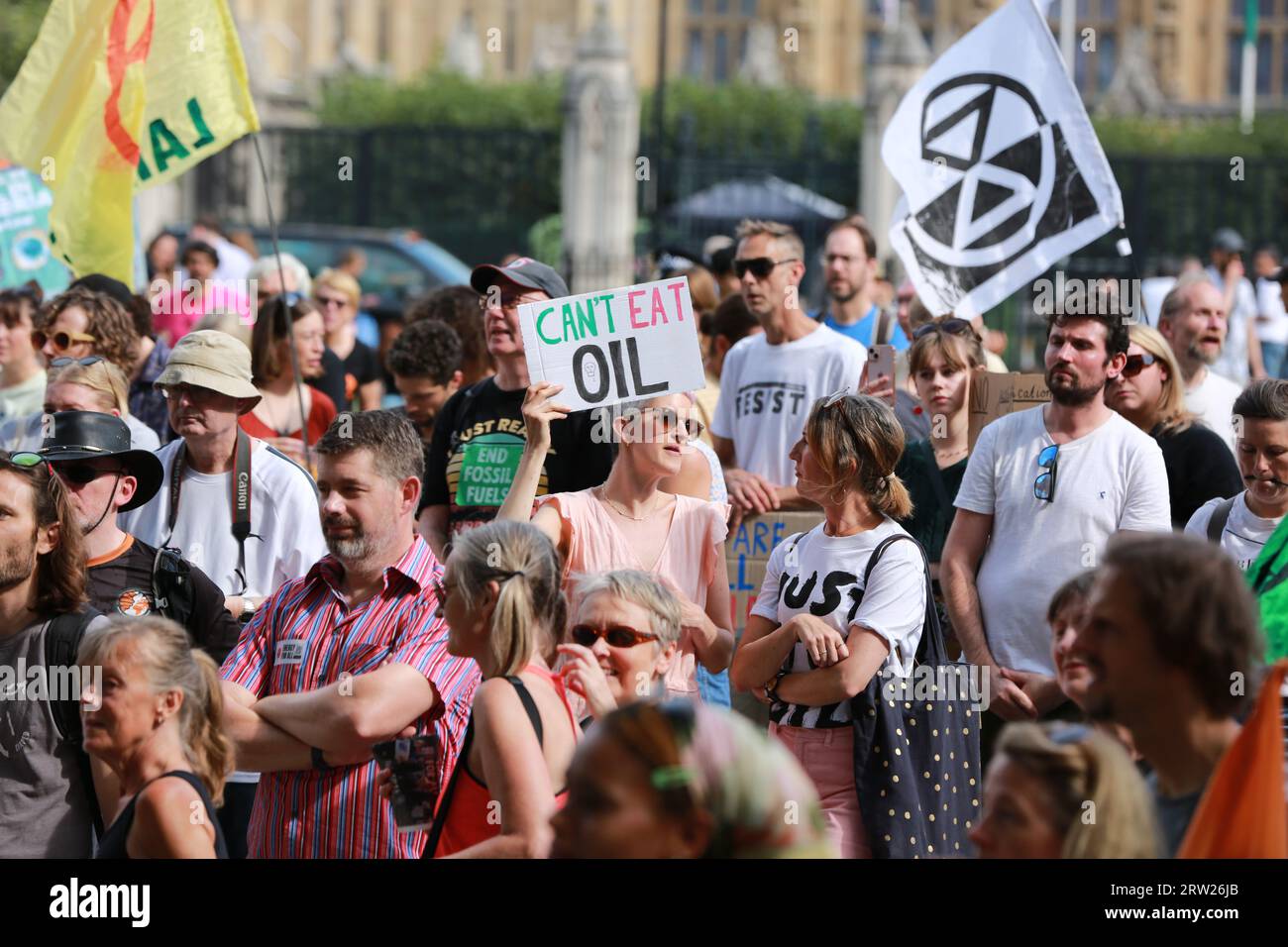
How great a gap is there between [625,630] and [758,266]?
3.29 m

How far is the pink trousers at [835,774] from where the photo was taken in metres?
4.82

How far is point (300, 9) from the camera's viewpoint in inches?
2835

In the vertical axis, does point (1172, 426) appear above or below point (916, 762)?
above

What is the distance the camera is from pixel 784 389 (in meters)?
7.14

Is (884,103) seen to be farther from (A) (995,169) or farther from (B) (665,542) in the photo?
(B) (665,542)

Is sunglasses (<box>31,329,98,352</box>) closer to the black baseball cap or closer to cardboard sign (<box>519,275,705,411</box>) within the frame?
the black baseball cap

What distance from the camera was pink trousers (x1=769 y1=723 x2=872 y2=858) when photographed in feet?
15.8

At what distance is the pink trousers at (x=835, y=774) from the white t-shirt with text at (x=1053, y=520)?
0.83m

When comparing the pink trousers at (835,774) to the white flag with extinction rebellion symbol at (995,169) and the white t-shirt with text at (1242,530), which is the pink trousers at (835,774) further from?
the white flag with extinction rebellion symbol at (995,169)

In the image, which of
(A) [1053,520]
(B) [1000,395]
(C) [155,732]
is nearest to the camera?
(C) [155,732]

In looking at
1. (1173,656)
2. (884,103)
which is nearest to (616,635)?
(1173,656)

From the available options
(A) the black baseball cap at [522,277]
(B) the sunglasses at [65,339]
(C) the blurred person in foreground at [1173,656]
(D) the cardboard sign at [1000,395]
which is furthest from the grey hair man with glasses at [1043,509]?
(B) the sunglasses at [65,339]

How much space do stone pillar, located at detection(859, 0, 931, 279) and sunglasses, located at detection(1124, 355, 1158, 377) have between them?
24547mm
